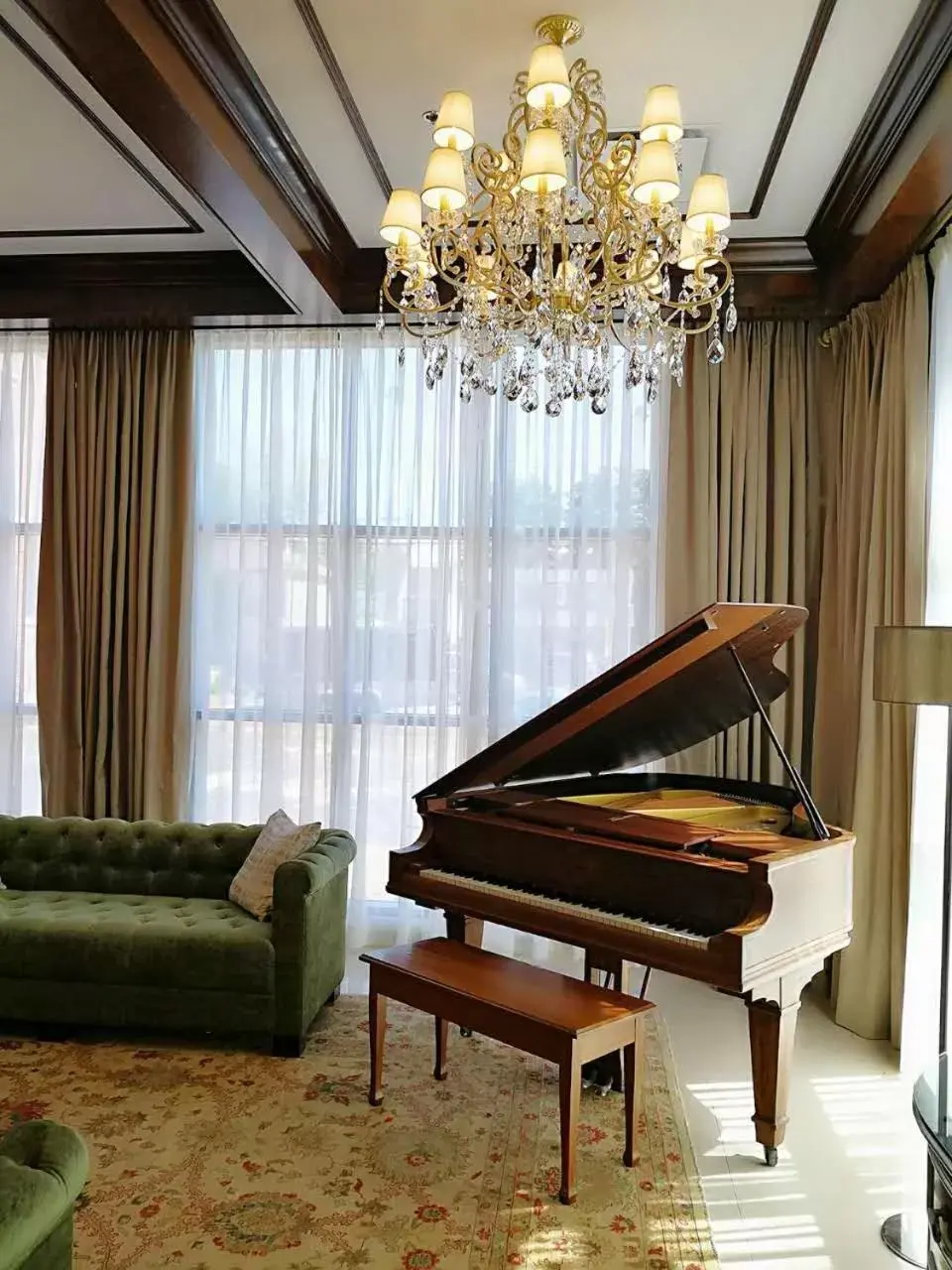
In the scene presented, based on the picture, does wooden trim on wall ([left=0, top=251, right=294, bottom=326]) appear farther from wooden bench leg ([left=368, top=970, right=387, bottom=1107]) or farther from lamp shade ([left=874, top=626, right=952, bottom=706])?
lamp shade ([left=874, top=626, right=952, bottom=706])

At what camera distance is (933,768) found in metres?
3.60

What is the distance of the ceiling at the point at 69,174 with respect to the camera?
2988 millimetres

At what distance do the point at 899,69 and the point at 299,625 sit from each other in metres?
3.36

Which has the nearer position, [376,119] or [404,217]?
[404,217]

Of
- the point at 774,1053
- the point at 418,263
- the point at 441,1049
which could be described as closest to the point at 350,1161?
the point at 441,1049

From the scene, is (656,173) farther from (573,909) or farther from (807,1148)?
(807,1148)

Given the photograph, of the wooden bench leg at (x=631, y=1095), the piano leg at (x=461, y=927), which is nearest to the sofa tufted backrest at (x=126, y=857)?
the piano leg at (x=461, y=927)

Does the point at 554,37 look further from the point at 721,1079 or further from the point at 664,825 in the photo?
the point at 721,1079

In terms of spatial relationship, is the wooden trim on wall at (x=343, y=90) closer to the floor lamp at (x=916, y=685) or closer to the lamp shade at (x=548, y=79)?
the lamp shade at (x=548, y=79)

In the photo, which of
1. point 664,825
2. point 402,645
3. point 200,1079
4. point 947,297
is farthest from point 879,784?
point 200,1079

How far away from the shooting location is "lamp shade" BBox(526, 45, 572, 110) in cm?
254

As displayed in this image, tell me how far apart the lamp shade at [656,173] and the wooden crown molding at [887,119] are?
0.76 metres

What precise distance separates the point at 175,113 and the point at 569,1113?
2.92 meters

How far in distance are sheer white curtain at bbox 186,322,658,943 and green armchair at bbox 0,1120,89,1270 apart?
3205mm
